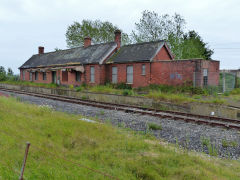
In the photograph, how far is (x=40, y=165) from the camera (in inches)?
165

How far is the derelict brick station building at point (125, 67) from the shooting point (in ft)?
61.6

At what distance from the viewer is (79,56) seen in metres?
29.3

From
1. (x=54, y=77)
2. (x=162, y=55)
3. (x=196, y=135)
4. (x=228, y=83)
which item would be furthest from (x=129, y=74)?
(x=196, y=135)

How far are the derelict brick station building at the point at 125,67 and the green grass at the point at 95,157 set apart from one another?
13.2 meters

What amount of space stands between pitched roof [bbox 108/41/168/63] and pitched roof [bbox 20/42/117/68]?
4.29 ft

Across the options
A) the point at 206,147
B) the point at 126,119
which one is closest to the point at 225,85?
the point at 126,119

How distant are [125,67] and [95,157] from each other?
18.6 meters

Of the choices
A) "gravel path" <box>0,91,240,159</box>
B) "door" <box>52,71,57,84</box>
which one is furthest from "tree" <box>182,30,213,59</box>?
"gravel path" <box>0,91,240,159</box>

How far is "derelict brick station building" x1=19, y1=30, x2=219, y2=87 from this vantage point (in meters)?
18.8

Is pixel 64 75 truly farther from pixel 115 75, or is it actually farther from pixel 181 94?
pixel 181 94

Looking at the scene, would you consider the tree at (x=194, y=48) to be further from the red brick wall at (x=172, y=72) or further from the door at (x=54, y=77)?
the door at (x=54, y=77)

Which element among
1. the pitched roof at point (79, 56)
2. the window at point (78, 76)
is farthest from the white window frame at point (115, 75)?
the window at point (78, 76)

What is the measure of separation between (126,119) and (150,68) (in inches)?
471

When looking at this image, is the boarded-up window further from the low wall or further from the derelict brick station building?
the low wall
